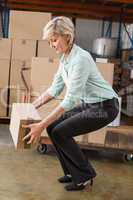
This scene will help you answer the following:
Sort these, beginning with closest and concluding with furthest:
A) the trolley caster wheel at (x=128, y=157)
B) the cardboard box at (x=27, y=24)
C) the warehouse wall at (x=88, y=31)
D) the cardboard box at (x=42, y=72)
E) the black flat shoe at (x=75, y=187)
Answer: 1. the black flat shoe at (x=75, y=187)
2. the trolley caster wheel at (x=128, y=157)
3. the cardboard box at (x=42, y=72)
4. the cardboard box at (x=27, y=24)
5. the warehouse wall at (x=88, y=31)

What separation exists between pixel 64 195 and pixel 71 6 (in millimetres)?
3257

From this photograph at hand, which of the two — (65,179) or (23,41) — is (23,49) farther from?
(65,179)

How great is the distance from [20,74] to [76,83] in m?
2.58

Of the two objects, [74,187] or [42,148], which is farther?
[42,148]

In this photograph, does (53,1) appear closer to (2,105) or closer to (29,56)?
(29,56)

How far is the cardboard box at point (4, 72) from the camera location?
4.74 m

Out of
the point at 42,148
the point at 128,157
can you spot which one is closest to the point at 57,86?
the point at 42,148

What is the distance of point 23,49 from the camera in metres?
4.73

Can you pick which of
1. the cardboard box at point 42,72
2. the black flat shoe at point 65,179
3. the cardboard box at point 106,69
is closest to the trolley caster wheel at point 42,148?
the cardboard box at point 42,72

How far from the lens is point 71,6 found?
5180mm

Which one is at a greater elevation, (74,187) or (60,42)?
(60,42)

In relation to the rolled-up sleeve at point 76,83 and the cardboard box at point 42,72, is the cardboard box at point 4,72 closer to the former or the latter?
the cardboard box at point 42,72

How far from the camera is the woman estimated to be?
229 centimetres

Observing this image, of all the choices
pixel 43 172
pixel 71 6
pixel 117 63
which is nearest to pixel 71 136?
pixel 43 172
